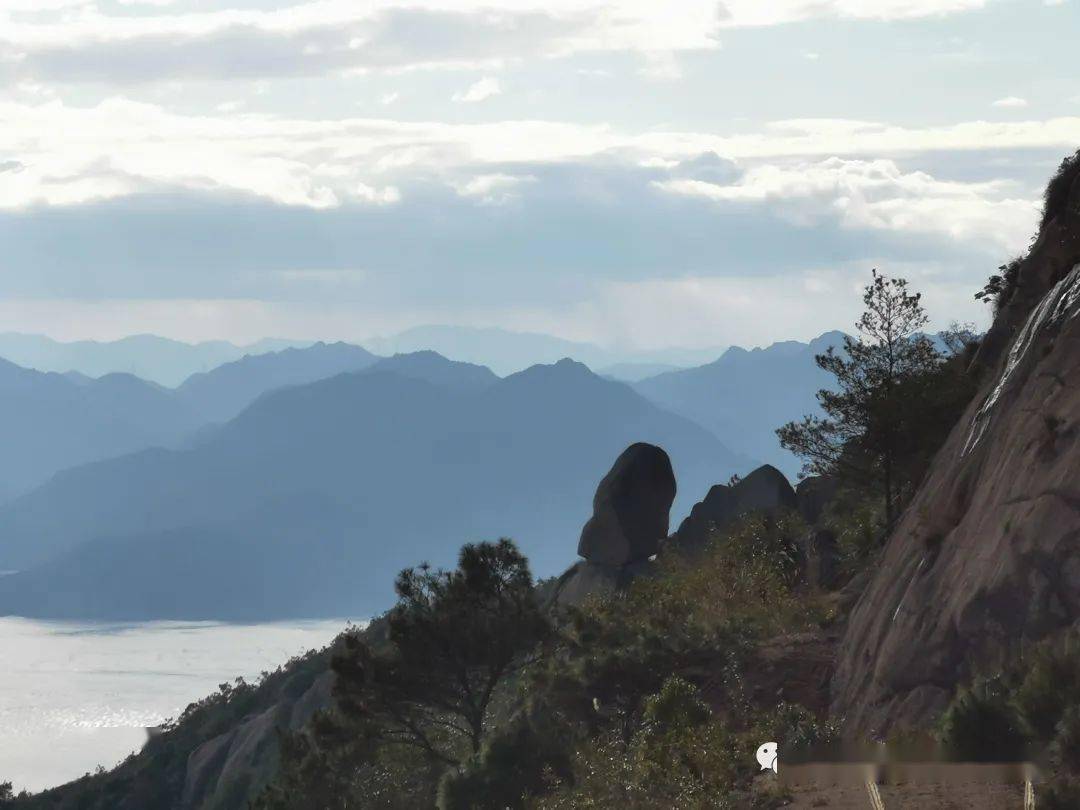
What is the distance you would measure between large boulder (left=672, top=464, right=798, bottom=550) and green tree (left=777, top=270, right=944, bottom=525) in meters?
18.5

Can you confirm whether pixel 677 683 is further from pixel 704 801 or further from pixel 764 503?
pixel 764 503

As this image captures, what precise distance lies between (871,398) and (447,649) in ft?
43.9

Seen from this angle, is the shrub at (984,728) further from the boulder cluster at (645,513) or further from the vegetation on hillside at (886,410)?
the boulder cluster at (645,513)

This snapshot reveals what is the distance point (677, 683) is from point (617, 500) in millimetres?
34773

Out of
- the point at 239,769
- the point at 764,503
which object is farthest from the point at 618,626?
the point at 239,769

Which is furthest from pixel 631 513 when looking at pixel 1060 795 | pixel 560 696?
pixel 1060 795

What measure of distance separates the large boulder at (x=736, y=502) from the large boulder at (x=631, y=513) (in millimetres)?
1233

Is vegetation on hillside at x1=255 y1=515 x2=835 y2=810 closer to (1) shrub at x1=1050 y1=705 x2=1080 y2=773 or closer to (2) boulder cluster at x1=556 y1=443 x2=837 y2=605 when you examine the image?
(1) shrub at x1=1050 y1=705 x2=1080 y2=773

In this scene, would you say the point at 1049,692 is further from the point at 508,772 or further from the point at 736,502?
the point at 736,502

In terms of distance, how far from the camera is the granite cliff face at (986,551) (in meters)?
18.3

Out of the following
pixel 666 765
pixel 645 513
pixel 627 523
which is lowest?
pixel 666 765

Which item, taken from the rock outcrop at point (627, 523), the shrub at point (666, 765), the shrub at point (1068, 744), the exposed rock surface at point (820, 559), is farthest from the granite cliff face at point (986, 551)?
the rock outcrop at point (627, 523)

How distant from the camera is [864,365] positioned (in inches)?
1591

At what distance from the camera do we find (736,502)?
61719 millimetres
